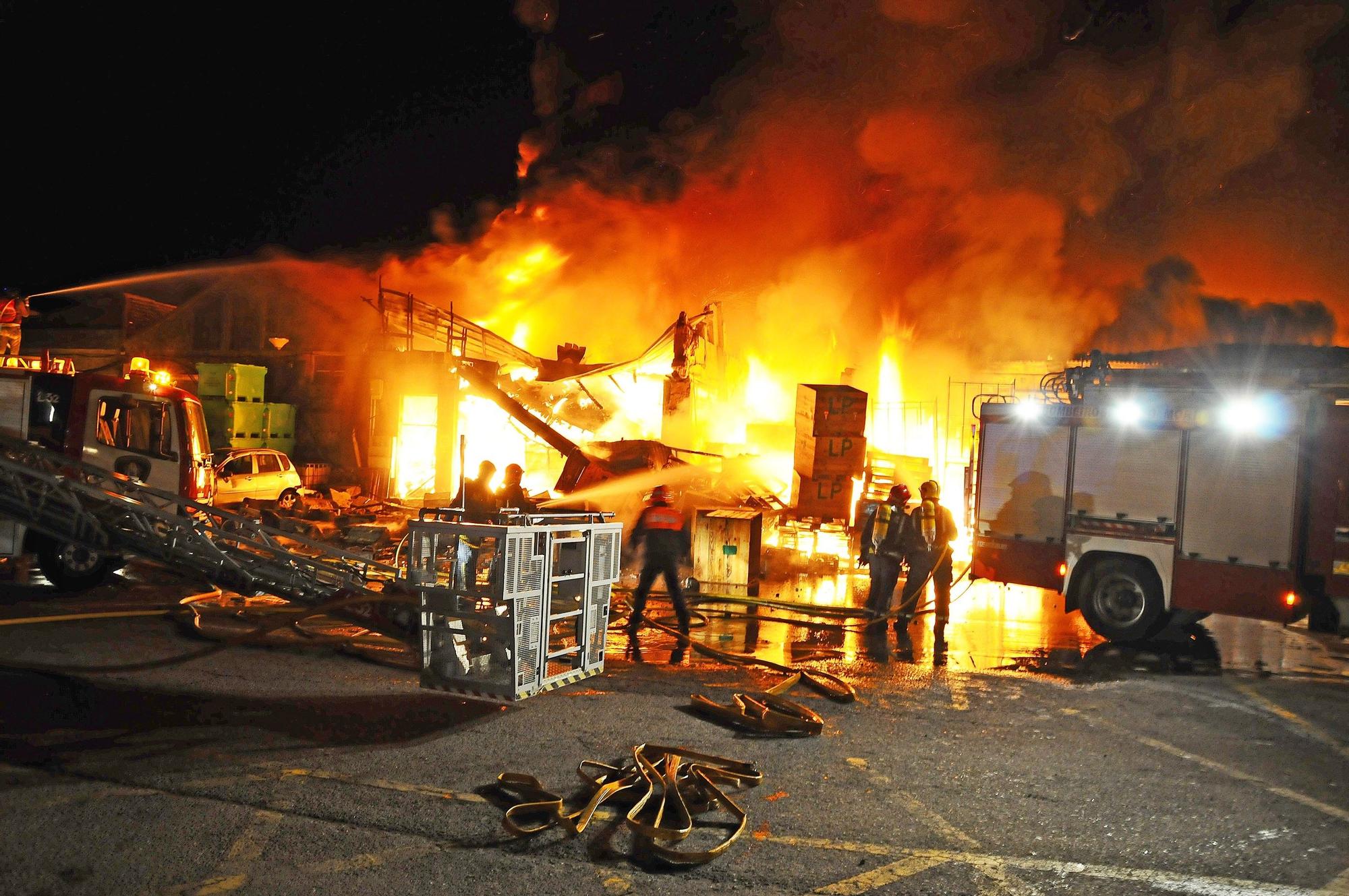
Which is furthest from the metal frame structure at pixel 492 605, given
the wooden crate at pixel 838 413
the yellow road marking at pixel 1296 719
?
the wooden crate at pixel 838 413

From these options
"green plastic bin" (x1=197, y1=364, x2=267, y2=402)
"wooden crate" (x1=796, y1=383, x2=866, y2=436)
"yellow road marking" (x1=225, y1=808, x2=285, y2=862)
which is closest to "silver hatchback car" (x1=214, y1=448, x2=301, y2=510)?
"green plastic bin" (x1=197, y1=364, x2=267, y2=402)

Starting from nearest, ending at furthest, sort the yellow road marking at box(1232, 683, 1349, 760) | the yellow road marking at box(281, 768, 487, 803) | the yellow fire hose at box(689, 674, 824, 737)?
the yellow road marking at box(281, 768, 487, 803)
the yellow fire hose at box(689, 674, 824, 737)
the yellow road marking at box(1232, 683, 1349, 760)

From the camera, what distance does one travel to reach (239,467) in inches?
683

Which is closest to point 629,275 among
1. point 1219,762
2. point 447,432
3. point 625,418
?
point 625,418

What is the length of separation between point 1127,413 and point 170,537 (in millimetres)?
9941

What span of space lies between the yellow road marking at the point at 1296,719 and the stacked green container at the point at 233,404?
2077 centimetres

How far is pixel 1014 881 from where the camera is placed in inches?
146

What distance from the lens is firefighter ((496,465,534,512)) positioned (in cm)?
1047

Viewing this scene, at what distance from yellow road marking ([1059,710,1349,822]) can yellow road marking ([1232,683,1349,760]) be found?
100 centimetres

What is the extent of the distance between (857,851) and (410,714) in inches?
123

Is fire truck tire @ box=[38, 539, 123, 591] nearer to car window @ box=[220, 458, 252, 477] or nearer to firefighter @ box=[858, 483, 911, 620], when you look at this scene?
car window @ box=[220, 458, 252, 477]

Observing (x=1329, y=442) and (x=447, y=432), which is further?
(x=447, y=432)

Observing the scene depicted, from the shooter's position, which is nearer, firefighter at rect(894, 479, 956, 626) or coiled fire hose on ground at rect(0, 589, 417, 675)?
coiled fire hose on ground at rect(0, 589, 417, 675)

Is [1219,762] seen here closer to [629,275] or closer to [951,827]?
[951,827]
